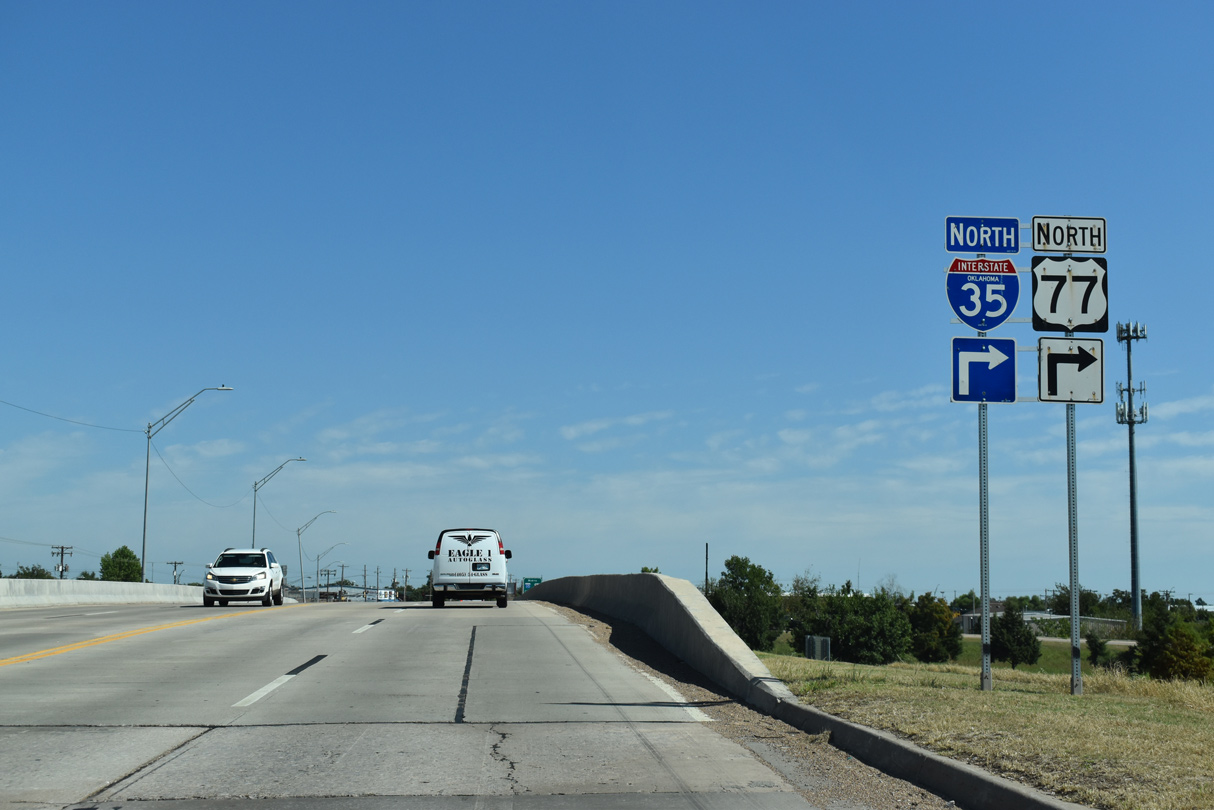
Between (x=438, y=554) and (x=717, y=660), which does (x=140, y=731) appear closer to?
(x=717, y=660)

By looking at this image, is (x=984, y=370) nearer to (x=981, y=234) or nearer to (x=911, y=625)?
(x=981, y=234)

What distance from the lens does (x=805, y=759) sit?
8.45 meters

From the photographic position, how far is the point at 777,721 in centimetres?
1028

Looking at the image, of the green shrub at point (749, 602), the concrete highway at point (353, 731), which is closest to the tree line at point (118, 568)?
the green shrub at point (749, 602)

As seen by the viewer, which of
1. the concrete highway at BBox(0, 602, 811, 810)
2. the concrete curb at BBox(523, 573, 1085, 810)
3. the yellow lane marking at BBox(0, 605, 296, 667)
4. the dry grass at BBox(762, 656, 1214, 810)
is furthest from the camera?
the yellow lane marking at BBox(0, 605, 296, 667)

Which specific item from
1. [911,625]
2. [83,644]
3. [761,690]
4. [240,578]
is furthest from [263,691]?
[911,625]

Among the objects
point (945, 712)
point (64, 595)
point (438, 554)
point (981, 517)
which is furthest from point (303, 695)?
point (64, 595)

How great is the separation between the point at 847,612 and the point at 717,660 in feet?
343

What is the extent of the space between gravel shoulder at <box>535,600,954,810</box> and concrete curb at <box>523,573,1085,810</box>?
0.11m

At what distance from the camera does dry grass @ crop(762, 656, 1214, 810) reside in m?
6.29

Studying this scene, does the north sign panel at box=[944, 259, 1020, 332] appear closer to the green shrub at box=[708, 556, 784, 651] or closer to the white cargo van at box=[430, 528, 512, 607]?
the white cargo van at box=[430, 528, 512, 607]

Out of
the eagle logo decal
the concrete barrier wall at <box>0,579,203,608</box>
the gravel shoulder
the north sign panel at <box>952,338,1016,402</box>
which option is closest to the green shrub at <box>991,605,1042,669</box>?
the concrete barrier wall at <box>0,579,203,608</box>

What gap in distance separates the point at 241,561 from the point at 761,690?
88.1ft

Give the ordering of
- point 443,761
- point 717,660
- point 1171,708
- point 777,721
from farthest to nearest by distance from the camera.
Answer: point 717,660 → point 1171,708 → point 777,721 → point 443,761
